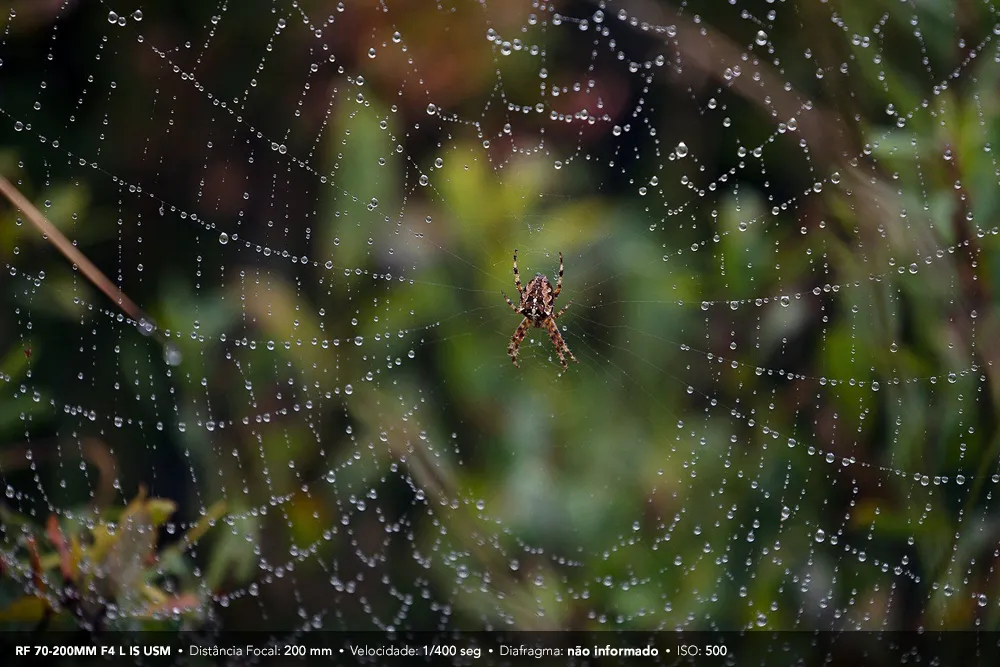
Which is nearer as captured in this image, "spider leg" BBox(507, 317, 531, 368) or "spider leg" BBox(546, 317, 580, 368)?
"spider leg" BBox(507, 317, 531, 368)

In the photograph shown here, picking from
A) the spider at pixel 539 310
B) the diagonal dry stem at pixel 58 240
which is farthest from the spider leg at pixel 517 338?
the diagonal dry stem at pixel 58 240

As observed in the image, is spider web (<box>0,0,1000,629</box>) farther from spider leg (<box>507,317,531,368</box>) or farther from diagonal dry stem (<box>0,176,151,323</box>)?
diagonal dry stem (<box>0,176,151,323</box>)

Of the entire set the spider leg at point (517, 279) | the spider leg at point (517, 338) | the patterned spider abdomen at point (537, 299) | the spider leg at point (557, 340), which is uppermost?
the spider leg at point (517, 279)

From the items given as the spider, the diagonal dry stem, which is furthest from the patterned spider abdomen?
the diagonal dry stem

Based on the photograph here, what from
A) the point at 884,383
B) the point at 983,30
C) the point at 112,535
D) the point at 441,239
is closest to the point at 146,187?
the point at 441,239

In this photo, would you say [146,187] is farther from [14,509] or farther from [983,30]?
[983,30]

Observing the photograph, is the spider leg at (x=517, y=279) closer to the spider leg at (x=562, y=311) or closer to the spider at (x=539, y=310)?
the spider at (x=539, y=310)
